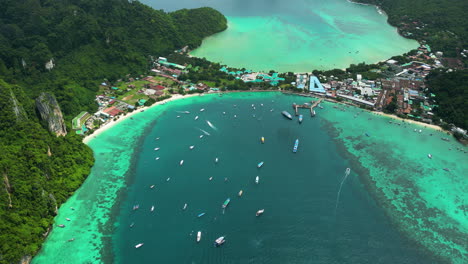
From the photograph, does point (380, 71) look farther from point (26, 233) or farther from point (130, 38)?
point (26, 233)

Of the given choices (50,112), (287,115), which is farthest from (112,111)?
(287,115)

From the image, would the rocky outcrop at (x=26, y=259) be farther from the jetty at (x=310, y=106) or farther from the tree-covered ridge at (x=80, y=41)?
the jetty at (x=310, y=106)

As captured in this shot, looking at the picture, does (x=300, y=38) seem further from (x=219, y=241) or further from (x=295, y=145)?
(x=219, y=241)

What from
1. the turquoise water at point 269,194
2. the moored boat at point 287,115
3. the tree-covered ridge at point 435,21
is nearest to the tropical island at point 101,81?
the tree-covered ridge at point 435,21

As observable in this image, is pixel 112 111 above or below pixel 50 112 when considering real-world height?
below

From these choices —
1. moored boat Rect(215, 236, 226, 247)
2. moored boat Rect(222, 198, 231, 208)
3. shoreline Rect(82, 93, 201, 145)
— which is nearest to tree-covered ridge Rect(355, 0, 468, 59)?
shoreline Rect(82, 93, 201, 145)

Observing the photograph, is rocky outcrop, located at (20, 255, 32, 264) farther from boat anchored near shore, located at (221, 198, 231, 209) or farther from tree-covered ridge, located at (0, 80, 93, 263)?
boat anchored near shore, located at (221, 198, 231, 209)
